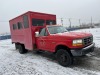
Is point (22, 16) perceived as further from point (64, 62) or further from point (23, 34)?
point (64, 62)

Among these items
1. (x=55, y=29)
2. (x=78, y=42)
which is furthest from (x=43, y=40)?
(x=78, y=42)

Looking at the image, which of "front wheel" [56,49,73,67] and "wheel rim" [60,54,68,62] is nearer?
"front wheel" [56,49,73,67]

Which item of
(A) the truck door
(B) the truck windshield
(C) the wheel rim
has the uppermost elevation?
(B) the truck windshield

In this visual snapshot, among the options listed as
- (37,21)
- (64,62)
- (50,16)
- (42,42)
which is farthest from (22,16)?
(64,62)

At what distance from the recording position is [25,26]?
855 centimetres

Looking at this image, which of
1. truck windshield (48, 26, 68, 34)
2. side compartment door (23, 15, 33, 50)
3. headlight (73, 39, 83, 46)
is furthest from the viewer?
side compartment door (23, 15, 33, 50)

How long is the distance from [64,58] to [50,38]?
138 centimetres

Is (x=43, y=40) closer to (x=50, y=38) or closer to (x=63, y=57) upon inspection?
(x=50, y=38)

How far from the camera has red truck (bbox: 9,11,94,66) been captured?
5457 mm

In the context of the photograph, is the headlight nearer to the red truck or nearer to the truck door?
the red truck

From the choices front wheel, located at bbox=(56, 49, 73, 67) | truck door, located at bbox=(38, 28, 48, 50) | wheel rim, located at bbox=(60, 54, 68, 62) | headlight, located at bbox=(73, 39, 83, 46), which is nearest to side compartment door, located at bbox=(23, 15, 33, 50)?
truck door, located at bbox=(38, 28, 48, 50)

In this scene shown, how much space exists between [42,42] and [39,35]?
0.52 meters

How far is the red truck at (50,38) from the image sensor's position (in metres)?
5.46

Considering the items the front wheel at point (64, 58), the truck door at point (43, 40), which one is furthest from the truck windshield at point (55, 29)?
the front wheel at point (64, 58)
